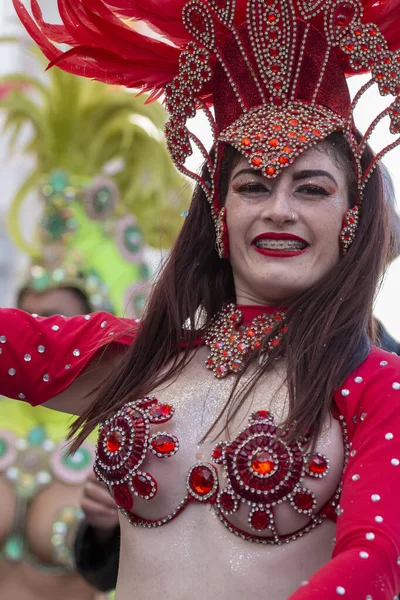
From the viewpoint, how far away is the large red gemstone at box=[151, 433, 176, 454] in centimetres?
205

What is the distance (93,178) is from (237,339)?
2494mm

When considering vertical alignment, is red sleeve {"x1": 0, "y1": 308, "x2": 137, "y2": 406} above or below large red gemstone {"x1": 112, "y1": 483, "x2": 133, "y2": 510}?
above

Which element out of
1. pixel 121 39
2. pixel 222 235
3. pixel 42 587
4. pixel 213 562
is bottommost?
pixel 42 587

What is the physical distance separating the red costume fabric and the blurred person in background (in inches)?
52.3

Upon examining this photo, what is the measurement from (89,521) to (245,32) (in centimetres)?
140

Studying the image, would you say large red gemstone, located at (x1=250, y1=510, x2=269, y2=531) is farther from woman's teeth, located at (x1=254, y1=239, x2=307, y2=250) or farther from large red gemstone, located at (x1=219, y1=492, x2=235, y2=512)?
woman's teeth, located at (x1=254, y1=239, x2=307, y2=250)

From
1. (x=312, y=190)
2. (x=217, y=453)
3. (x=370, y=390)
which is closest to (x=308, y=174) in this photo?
(x=312, y=190)

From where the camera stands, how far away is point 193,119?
2445 mm

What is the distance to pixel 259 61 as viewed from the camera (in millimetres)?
2234

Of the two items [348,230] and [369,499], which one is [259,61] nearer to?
[348,230]

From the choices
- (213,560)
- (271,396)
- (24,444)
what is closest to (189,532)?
(213,560)

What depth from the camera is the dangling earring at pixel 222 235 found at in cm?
224

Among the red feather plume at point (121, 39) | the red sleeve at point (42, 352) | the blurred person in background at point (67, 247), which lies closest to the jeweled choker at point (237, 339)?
the red sleeve at point (42, 352)

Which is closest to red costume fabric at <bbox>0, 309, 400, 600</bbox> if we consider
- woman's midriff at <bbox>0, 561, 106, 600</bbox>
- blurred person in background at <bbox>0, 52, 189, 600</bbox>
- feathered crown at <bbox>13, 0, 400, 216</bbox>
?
feathered crown at <bbox>13, 0, 400, 216</bbox>
